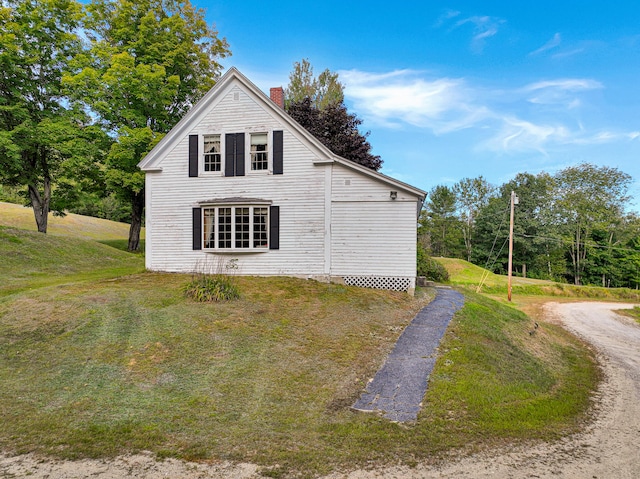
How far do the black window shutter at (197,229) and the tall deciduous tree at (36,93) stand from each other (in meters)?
12.8

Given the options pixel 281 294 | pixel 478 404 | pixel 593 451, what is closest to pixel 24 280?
pixel 281 294

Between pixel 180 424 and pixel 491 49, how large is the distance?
2018 centimetres

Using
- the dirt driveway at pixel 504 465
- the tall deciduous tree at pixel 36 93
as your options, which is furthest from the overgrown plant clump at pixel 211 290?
the tall deciduous tree at pixel 36 93

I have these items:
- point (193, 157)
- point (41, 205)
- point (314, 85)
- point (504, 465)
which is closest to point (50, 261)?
point (41, 205)

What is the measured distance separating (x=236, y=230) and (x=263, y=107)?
506 centimetres

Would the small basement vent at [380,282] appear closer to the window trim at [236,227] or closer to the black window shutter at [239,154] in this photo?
the window trim at [236,227]

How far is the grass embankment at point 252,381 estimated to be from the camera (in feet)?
13.6

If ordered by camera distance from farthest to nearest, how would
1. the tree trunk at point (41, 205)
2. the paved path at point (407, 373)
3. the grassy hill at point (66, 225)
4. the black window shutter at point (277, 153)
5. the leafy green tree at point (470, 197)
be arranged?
the leafy green tree at point (470, 197), the grassy hill at point (66, 225), the tree trunk at point (41, 205), the black window shutter at point (277, 153), the paved path at point (407, 373)

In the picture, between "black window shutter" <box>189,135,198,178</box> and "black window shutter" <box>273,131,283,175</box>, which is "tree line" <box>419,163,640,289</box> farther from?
"black window shutter" <box>189,135,198,178</box>

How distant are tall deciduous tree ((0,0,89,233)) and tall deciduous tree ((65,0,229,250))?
5.35 ft

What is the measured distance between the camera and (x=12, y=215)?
33.5 m

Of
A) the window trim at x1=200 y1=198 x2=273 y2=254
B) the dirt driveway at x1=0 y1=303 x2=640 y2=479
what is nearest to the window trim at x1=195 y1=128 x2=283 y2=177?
the window trim at x1=200 y1=198 x2=273 y2=254

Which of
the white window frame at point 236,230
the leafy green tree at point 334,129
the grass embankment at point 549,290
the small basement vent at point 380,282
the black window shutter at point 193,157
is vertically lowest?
the grass embankment at point 549,290

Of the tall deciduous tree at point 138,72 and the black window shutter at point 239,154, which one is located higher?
the tall deciduous tree at point 138,72
